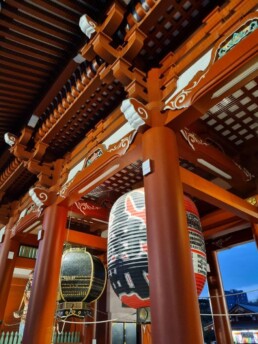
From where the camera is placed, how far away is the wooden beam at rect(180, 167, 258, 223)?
112 inches

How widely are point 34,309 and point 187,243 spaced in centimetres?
263

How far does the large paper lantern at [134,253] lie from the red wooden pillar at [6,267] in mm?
4227

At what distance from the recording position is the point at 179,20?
2.73 metres

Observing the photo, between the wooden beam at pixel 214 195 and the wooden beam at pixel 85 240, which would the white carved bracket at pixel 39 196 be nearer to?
the wooden beam at pixel 85 240

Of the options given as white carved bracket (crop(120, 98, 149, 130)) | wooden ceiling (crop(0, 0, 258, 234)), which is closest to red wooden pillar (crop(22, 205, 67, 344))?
wooden ceiling (crop(0, 0, 258, 234))

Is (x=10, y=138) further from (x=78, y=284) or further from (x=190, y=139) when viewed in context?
(x=190, y=139)

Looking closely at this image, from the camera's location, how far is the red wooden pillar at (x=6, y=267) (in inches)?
216

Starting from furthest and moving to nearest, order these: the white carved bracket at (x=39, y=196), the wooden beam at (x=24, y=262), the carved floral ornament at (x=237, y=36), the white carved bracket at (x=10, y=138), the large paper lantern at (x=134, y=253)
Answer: the wooden beam at (x=24, y=262)
the white carved bracket at (x=10, y=138)
the white carved bracket at (x=39, y=196)
the large paper lantern at (x=134, y=253)
the carved floral ornament at (x=237, y=36)

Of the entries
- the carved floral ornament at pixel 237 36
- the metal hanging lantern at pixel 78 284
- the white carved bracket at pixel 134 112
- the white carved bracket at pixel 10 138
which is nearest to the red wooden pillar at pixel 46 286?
the metal hanging lantern at pixel 78 284

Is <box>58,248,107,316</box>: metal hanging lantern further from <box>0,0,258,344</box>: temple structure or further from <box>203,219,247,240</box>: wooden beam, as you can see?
<box>203,219,247,240</box>: wooden beam

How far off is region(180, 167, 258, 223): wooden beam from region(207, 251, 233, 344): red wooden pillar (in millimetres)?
2229

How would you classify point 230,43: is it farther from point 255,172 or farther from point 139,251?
point 255,172

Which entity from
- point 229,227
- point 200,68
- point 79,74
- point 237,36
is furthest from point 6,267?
point 237,36

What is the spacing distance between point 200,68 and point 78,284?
9.70 feet
